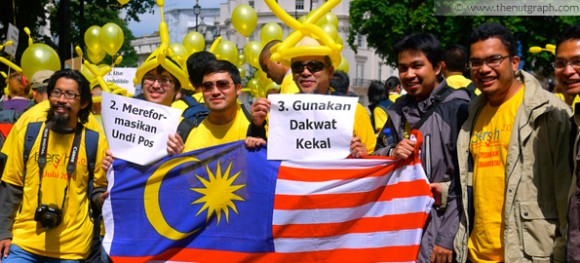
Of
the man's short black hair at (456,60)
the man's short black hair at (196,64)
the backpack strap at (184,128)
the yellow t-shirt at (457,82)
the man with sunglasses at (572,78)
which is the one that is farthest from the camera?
the man's short black hair at (456,60)

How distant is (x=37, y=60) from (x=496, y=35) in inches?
327

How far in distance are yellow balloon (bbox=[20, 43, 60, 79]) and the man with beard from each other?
609 centimetres

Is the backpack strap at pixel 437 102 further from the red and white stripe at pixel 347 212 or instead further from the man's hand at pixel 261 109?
the man's hand at pixel 261 109

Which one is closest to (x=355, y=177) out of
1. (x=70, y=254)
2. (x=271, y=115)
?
(x=271, y=115)

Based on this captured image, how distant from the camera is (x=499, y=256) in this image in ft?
14.2

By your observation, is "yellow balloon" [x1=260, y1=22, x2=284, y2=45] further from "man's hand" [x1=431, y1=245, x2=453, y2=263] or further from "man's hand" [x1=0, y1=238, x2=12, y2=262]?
"man's hand" [x1=431, y1=245, x2=453, y2=263]

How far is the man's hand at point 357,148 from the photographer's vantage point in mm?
4891

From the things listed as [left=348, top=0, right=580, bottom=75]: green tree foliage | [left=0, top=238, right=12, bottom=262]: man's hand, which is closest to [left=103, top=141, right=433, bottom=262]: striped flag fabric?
[left=0, top=238, right=12, bottom=262]: man's hand

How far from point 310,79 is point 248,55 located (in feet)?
27.4

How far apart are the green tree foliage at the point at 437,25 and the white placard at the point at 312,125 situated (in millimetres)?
26855

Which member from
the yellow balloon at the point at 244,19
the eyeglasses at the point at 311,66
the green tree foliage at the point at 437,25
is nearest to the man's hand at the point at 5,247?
the eyeglasses at the point at 311,66

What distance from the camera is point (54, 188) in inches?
213

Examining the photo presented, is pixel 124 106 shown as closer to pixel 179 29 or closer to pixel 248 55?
pixel 248 55

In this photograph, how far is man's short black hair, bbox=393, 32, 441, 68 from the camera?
4.89 meters
